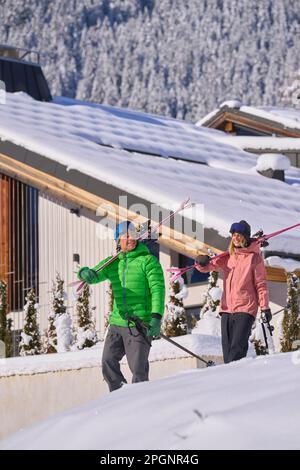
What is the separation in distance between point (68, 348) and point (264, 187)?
6.07 m

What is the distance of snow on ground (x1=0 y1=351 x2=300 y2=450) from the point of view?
567 cm

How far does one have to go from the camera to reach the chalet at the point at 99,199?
49.7 ft

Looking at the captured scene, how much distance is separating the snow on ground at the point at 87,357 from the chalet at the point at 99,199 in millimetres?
3105

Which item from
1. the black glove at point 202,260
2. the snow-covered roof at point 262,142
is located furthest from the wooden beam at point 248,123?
the black glove at point 202,260

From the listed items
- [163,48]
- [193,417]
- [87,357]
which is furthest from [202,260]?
[163,48]

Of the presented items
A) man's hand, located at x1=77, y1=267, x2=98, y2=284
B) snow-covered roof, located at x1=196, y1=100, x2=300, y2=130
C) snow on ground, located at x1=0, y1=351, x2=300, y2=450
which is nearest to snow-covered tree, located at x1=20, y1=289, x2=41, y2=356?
man's hand, located at x1=77, y1=267, x2=98, y2=284

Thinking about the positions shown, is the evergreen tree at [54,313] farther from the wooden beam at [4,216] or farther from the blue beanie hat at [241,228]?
the blue beanie hat at [241,228]

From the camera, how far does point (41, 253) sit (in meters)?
18.2

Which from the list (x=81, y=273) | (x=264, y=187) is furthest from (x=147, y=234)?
(x=264, y=187)

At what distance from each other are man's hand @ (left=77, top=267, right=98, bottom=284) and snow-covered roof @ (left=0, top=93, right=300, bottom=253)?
4.85 m

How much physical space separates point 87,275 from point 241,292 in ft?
4.22

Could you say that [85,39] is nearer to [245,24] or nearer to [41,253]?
[245,24]

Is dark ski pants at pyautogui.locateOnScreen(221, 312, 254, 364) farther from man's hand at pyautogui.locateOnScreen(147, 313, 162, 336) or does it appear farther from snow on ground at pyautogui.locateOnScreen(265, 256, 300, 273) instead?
snow on ground at pyautogui.locateOnScreen(265, 256, 300, 273)

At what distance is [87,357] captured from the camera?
38.0ft
